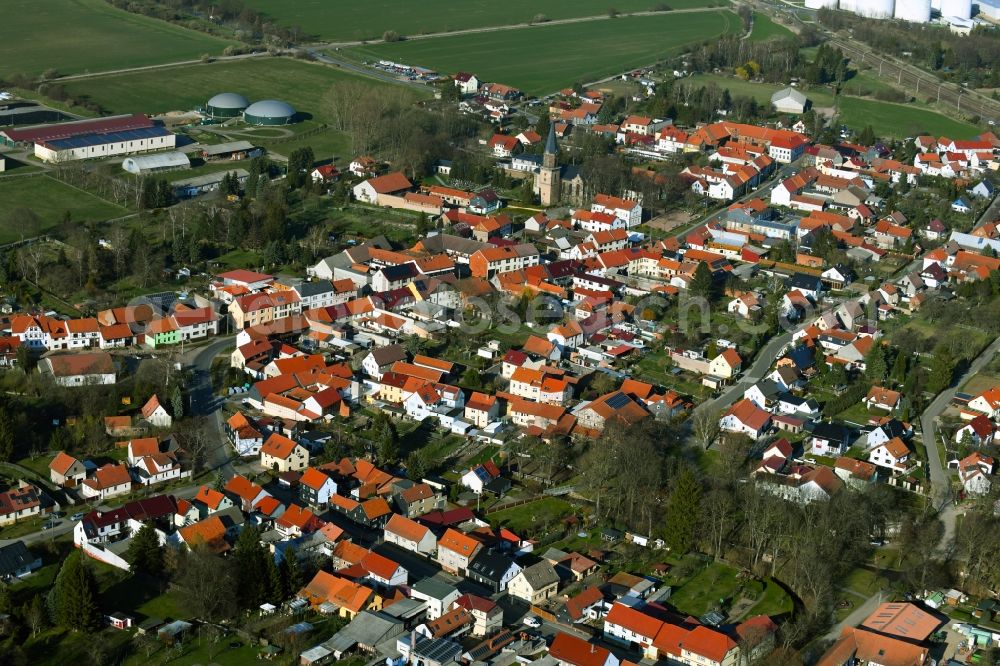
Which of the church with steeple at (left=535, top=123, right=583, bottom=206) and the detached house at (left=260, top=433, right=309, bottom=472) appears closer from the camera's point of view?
the detached house at (left=260, top=433, right=309, bottom=472)

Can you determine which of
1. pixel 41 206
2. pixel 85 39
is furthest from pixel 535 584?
pixel 85 39

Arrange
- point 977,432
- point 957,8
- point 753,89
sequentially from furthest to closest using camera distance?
point 957,8 < point 753,89 < point 977,432

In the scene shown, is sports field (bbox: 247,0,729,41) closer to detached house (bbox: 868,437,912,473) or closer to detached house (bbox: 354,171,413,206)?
detached house (bbox: 354,171,413,206)

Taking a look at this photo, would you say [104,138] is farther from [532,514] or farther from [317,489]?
[532,514]

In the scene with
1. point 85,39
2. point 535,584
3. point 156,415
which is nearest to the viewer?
point 535,584

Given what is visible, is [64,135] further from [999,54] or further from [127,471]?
[999,54]

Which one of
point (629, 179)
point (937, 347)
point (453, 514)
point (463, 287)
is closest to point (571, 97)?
point (629, 179)

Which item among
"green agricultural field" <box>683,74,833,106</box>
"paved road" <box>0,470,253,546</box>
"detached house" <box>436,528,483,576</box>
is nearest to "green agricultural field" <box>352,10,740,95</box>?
"green agricultural field" <box>683,74,833,106</box>
